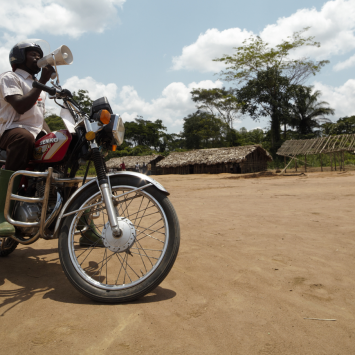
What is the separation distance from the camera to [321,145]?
21516mm

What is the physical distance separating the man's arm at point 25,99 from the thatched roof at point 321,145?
21286 millimetres

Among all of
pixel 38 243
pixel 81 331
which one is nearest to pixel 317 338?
pixel 81 331

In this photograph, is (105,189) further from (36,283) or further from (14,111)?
(14,111)

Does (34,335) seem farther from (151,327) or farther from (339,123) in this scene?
(339,123)

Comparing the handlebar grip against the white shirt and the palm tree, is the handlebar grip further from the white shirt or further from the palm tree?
the palm tree

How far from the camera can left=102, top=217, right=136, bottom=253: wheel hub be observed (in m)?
1.98

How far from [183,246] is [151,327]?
1584mm

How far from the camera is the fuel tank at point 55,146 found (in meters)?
2.27

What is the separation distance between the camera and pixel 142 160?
37.5 meters

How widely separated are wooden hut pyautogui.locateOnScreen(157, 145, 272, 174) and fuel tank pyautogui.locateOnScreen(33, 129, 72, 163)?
25084 millimetres

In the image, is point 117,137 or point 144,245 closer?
point 117,137

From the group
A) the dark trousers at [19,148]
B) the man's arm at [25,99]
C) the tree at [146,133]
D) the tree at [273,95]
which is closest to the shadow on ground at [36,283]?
the dark trousers at [19,148]

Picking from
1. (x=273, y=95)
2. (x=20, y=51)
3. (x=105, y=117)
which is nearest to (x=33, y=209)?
(x=105, y=117)

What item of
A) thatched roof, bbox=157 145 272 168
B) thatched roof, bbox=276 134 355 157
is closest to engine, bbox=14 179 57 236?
thatched roof, bbox=276 134 355 157
